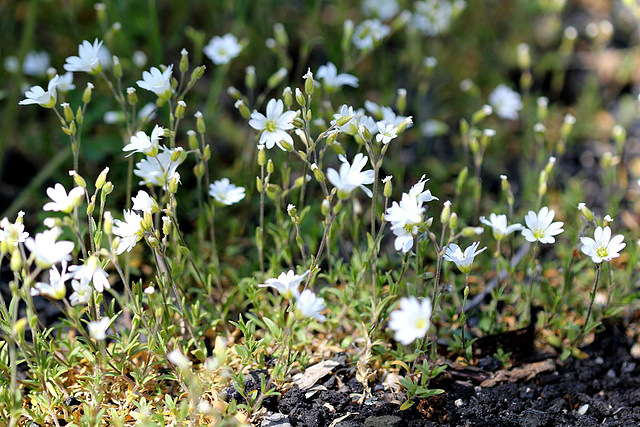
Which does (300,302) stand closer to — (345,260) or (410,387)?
(410,387)

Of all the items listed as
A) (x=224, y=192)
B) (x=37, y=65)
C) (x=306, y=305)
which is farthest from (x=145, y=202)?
(x=37, y=65)

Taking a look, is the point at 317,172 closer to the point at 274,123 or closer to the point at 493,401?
→ the point at 274,123

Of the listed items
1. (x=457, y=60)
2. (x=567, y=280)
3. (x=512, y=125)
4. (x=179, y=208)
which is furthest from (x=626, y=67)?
(x=179, y=208)

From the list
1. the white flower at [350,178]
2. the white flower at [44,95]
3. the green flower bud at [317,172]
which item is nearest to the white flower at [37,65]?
the white flower at [44,95]

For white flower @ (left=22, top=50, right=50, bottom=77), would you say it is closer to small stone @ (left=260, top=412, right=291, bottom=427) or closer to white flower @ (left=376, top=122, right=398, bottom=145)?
white flower @ (left=376, top=122, right=398, bottom=145)

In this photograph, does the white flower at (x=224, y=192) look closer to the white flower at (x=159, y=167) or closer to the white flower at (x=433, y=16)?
the white flower at (x=159, y=167)

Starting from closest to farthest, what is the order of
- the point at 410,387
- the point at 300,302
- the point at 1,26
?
the point at 300,302, the point at 410,387, the point at 1,26
